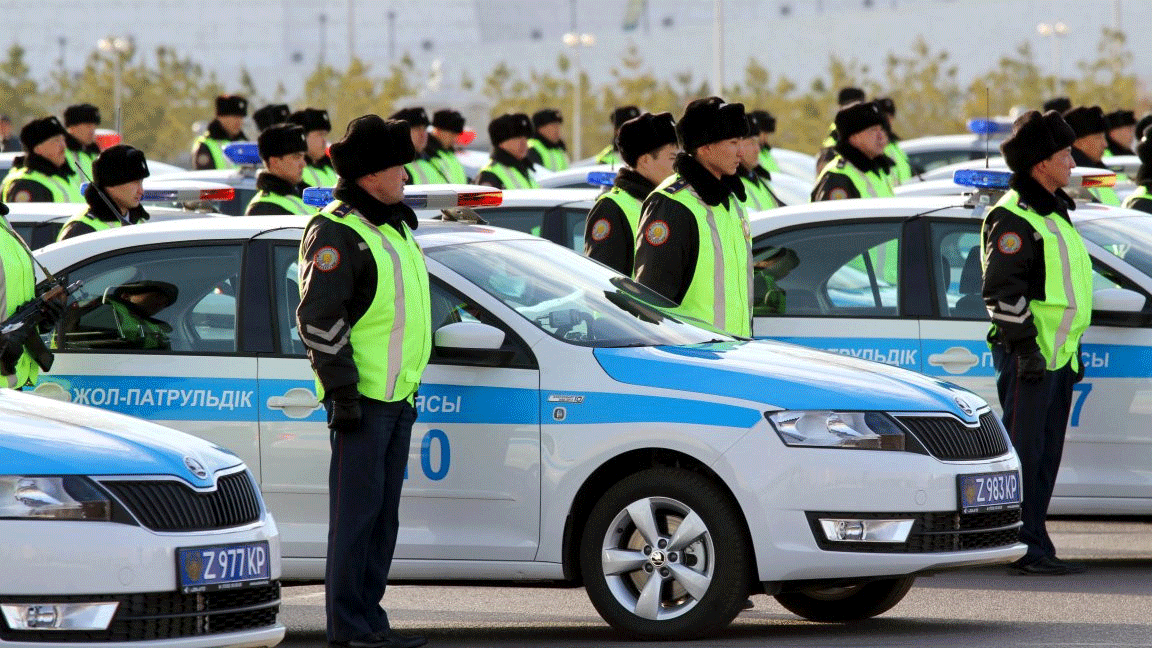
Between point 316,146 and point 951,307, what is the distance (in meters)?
6.73

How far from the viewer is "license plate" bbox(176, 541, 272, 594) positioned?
5.79 m

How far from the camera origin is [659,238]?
8.85 meters

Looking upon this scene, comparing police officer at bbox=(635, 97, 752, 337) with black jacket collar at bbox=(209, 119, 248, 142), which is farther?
black jacket collar at bbox=(209, 119, 248, 142)

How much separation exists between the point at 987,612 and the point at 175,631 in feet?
11.7

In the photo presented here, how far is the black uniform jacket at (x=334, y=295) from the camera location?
6996 mm

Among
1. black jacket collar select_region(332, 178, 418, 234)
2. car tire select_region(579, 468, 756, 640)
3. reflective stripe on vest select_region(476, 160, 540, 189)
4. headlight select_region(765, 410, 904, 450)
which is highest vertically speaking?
black jacket collar select_region(332, 178, 418, 234)

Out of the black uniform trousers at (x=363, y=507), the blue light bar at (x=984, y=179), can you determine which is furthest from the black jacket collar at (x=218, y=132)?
the black uniform trousers at (x=363, y=507)

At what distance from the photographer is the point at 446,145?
17781mm

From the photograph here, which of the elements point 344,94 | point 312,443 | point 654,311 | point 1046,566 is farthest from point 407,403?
point 344,94

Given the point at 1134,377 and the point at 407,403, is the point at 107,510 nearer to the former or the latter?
the point at 407,403

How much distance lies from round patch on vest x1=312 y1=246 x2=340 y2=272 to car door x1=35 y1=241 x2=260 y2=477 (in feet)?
2.51

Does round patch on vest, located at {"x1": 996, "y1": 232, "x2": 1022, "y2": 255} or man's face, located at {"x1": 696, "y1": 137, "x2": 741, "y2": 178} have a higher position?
man's face, located at {"x1": 696, "y1": 137, "x2": 741, "y2": 178}

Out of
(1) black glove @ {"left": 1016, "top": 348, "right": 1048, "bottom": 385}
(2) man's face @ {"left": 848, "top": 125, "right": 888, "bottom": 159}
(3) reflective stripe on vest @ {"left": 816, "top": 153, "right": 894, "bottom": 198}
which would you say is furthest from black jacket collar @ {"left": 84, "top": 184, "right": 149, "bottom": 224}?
(2) man's face @ {"left": 848, "top": 125, "right": 888, "bottom": 159}

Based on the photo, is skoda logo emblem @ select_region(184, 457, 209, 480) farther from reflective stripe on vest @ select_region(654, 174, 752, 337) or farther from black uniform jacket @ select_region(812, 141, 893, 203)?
black uniform jacket @ select_region(812, 141, 893, 203)
